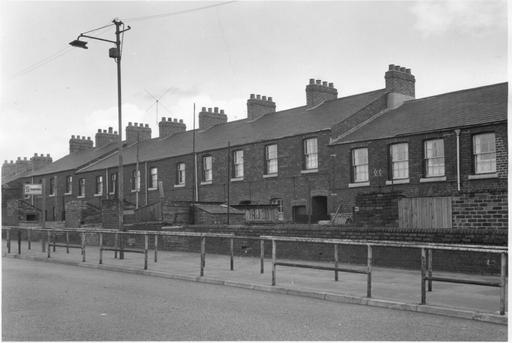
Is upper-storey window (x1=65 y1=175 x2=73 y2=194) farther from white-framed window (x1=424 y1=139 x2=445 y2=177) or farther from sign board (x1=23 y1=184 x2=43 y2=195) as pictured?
white-framed window (x1=424 y1=139 x2=445 y2=177)

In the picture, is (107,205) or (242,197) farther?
(242,197)

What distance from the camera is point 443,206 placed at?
1532 centimetres

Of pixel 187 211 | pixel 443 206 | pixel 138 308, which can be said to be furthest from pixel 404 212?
pixel 187 211

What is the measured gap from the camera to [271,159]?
31000 mm

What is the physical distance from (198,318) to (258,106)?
30252 mm

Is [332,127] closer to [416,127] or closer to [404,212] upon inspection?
[416,127]

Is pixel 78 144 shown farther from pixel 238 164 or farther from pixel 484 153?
pixel 484 153

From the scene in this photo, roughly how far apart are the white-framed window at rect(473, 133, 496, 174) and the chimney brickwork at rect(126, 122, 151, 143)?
33219 millimetres

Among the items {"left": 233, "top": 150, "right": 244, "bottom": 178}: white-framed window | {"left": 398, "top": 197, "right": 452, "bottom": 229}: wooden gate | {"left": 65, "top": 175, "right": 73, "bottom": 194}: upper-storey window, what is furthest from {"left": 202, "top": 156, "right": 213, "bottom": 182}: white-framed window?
{"left": 398, "top": 197, "right": 452, "bottom": 229}: wooden gate

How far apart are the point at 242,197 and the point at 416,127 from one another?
11632 mm

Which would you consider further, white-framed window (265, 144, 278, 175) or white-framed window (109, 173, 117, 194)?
white-framed window (109, 173, 117, 194)

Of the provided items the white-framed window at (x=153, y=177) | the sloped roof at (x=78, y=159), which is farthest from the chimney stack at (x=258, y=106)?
the sloped roof at (x=78, y=159)

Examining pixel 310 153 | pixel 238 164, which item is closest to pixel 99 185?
pixel 238 164

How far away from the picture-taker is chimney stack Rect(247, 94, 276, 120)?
37625 millimetres
